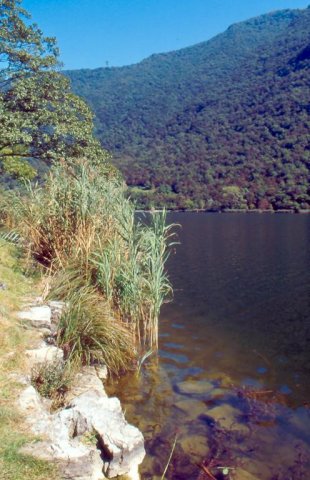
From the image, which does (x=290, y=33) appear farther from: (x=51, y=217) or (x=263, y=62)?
(x=51, y=217)

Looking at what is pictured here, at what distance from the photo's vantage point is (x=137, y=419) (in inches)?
225

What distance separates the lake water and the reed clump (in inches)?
29.2

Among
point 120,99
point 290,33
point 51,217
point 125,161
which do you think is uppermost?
point 290,33

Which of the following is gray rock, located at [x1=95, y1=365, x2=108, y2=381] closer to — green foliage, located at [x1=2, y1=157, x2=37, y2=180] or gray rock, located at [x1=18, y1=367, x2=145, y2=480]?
gray rock, located at [x1=18, y1=367, x2=145, y2=480]

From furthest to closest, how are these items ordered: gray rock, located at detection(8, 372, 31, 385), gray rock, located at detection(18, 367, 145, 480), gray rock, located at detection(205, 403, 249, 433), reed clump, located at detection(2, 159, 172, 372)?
1. reed clump, located at detection(2, 159, 172, 372)
2. gray rock, located at detection(205, 403, 249, 433)
3. gray rock, located at detection(8, 372, 31, 385)
4. gray rock, located at detection(18, 367, 145, 480)

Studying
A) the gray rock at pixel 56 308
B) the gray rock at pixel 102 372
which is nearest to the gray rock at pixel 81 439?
the gray rock at pixel 102 372

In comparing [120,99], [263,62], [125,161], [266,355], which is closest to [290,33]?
[263,62]

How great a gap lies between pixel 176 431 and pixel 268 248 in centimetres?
2150

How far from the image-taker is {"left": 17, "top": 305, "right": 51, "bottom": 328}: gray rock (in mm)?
5930

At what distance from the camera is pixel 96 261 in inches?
291

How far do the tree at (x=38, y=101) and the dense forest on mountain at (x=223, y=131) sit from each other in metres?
21.5

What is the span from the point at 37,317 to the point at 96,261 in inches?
65.5

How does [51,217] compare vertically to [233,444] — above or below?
above

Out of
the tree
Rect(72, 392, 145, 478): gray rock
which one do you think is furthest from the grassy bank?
the tree
